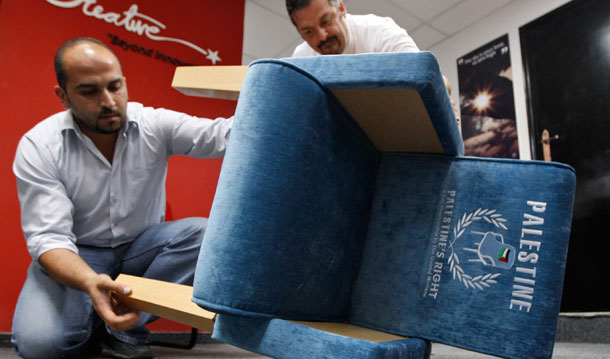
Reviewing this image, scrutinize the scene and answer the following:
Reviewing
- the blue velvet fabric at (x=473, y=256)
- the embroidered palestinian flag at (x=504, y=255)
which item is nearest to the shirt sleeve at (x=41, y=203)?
the blue velvet fabric at (x=473, y=256)

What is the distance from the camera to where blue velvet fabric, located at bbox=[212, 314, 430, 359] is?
44cm

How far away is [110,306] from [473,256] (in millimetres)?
710

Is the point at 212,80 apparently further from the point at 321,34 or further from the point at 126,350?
the point at 126,350

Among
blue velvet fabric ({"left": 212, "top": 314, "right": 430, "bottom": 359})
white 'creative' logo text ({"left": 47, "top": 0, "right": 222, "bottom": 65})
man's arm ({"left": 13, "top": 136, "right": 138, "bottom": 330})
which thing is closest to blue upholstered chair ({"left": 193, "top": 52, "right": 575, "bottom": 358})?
blue velvet fabric ({"left": 212, "top": 314, "right": 430, "bottom": 359})

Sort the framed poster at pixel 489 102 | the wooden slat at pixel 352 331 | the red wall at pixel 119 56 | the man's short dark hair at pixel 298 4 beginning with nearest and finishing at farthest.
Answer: the wooden slat at pixel 352 331 → the man's short dark hair at pixel 298 4 → the red wall at pixel 119 56 → the framed poster at pixel 489 102

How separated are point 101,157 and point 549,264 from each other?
1216mm

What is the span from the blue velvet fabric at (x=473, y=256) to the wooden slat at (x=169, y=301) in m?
0.26

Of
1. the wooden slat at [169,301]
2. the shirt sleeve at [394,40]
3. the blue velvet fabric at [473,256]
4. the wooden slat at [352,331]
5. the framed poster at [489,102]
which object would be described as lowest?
the wooden slat at [169,301]

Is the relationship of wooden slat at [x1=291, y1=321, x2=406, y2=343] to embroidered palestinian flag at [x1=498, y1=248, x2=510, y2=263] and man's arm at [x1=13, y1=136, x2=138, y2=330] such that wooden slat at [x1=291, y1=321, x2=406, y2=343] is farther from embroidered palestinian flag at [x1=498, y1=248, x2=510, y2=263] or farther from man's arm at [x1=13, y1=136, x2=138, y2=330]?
man's arm at [x1=13, y1=136, x2=138, y2=330]

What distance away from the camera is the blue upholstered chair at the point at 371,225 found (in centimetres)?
49

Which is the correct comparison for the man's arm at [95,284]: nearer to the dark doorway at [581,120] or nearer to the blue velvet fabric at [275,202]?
the blue velvet fabric at [275,202]

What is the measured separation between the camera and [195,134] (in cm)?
125

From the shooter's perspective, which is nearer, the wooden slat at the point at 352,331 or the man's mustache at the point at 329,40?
the wooden slat at the point at 352,331

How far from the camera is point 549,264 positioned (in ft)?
1.81
